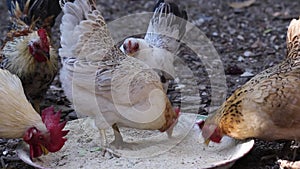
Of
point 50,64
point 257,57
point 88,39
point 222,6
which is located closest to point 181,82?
point 257,57

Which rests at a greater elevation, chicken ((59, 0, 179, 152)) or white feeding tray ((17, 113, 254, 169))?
chicken ((59, 0, 179, 152))

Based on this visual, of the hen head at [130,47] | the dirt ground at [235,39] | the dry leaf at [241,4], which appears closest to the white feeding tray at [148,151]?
the dirt ground at [235,39]

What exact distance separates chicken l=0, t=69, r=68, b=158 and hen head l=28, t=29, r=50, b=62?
2.63 ft

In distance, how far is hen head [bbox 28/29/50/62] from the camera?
13.4 ft

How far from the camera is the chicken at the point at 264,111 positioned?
3.23 metres

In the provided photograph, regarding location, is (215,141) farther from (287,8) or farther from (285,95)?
(287,8)

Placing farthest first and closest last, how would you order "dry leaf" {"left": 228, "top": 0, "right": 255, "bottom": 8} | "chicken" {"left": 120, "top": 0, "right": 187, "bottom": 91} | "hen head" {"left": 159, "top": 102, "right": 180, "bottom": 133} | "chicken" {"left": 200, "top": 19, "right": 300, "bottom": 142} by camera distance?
"dry leaf" {"left": 228, "top": 0, "right": 255, "bottom": 8} → "chicken" {"left": 120, "top": 0, "right": 187, "bottom": 91} → "hen head" {"left": 159, "top": 102, "right": 180, "bottom": 133} → "chicken" {"left": 200, "top": 19, "right": 300, "bottom": 142}

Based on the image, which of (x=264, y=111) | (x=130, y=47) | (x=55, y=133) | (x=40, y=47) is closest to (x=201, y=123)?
(x=264, y=111)

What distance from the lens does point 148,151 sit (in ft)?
11.6

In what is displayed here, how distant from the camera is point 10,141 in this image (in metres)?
4.00

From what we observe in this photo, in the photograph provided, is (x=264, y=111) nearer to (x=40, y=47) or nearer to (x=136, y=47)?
(x=136, y=47)

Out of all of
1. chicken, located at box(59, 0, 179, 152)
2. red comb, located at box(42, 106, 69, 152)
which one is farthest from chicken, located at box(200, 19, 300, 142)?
red comb, located at box(42, 106, 69, 152)

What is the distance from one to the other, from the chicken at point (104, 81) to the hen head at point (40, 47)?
1.49 ft

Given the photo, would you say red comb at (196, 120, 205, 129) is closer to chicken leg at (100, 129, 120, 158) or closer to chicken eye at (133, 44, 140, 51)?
chicken leg at (100, 129, 120, 158)
